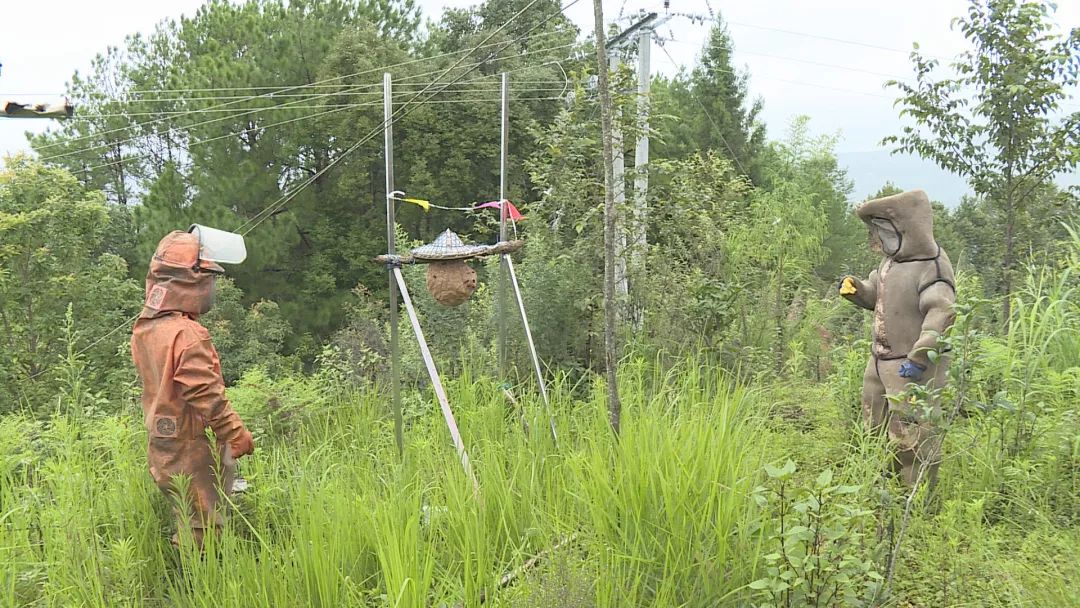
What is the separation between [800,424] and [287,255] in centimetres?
1476

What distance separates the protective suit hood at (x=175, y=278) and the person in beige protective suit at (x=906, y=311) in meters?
3.10

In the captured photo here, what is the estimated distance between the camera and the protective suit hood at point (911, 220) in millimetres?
3443

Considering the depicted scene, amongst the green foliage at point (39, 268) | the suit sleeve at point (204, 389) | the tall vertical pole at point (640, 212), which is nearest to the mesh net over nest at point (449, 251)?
the suit sleeve at point (204, 389)

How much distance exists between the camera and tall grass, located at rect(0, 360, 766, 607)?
2172 millimetres

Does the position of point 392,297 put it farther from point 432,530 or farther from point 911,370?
point 911,370

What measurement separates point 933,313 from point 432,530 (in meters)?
2.43

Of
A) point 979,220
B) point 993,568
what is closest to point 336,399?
point 993,568

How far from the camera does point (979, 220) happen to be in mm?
18688

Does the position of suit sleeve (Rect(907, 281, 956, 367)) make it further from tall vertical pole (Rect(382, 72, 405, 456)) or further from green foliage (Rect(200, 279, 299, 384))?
green foliage (Rect(200, 279, 299, 384))

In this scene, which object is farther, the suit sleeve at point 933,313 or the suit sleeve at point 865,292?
the suit sleeve at point 865,292

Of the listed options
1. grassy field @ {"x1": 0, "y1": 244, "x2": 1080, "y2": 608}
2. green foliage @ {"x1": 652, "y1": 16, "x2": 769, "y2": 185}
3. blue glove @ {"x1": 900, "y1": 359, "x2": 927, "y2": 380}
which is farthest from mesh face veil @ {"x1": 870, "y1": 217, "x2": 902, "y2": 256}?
green foliage @ {"x1": 652, "y1": 16, "x2": 769, "y2": 185}

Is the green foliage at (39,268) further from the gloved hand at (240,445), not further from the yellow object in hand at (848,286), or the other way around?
the yellow object in hand at (848,286)

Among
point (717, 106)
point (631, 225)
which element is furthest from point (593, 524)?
point (717, 106)

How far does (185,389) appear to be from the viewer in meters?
2.81
